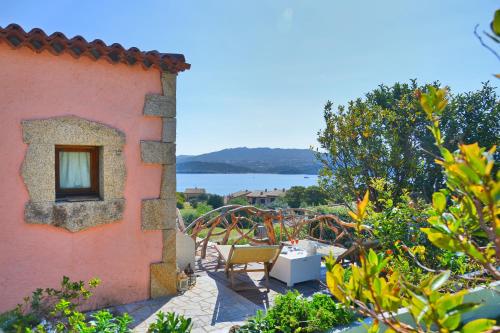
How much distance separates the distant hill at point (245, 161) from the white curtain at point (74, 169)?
4770 cm

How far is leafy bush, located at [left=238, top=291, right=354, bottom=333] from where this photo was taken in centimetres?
317

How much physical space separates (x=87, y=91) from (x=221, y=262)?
4061 millimetres

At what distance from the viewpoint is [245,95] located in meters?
15.3

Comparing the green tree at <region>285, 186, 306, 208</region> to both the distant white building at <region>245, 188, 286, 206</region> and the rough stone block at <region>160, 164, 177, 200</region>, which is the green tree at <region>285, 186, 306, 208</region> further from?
the rough stone block at <region>160, 164, 177, 200</region>

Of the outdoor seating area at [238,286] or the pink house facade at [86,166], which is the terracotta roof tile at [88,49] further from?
the outdoor seating area at [238,286]

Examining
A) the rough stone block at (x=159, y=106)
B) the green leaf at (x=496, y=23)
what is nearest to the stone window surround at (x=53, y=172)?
the rough stone block at (x=159, y=106)

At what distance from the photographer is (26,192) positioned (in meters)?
4.44

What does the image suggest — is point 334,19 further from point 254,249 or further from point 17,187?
point 17,187

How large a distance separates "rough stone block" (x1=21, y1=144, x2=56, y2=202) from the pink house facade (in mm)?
11

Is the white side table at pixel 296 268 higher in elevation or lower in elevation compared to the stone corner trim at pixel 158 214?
lower

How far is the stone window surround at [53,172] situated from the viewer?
14.6ft

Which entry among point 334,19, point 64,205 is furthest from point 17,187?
point 334,19

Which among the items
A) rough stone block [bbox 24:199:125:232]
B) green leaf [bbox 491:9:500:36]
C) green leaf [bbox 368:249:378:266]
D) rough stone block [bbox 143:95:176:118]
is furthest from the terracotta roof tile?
green leaf [bbox 491:9:500:36]

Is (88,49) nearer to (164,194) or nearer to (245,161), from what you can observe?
(164,194)
